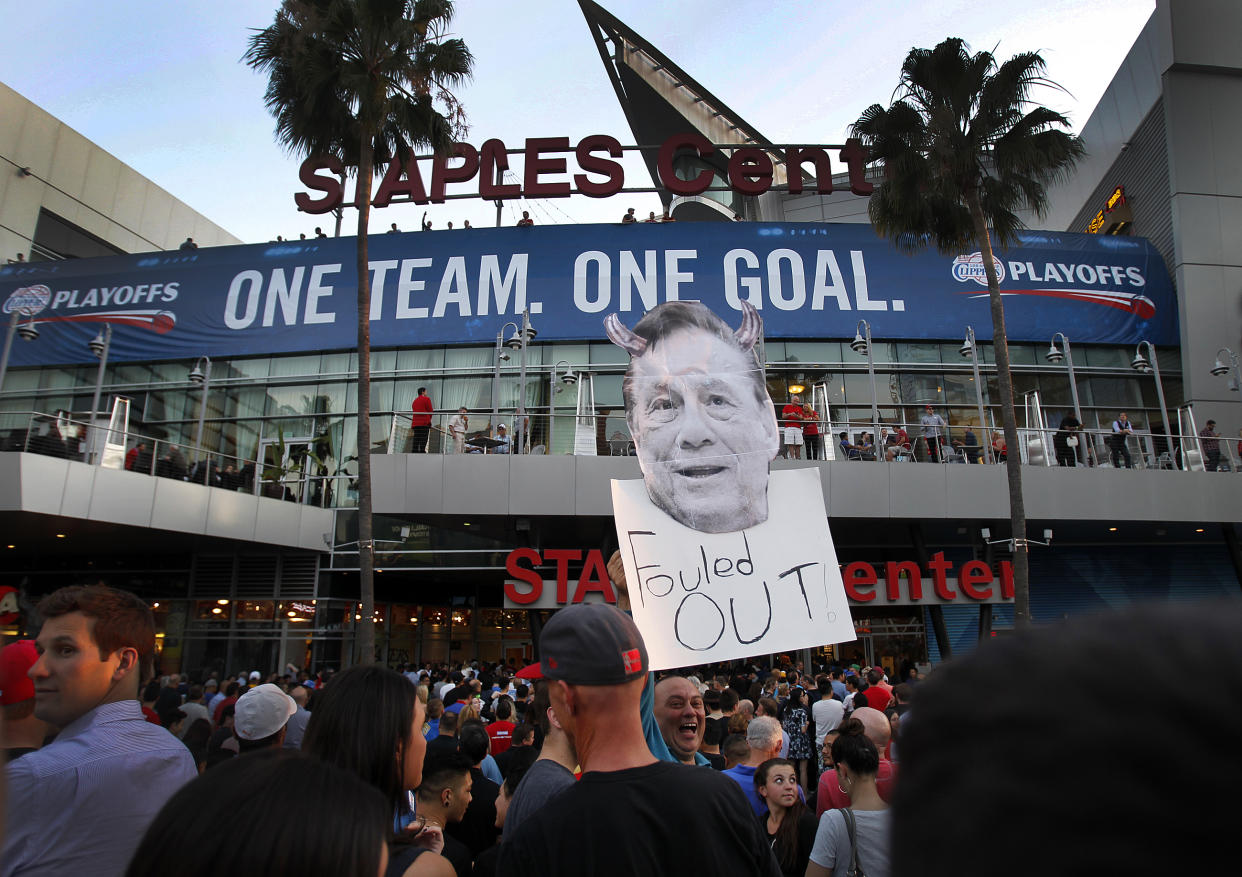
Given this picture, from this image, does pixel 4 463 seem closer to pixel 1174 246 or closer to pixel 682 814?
pixel 682 814

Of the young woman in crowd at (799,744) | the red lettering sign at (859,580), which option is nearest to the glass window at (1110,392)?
the red lettering sign at (859,580)

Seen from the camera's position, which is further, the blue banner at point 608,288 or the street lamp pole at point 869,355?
the blue banner at point 608,288

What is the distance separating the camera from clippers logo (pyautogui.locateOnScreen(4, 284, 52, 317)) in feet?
97.2

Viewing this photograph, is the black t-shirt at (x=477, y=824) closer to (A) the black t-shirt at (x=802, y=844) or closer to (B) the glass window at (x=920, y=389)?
(A) the black t-shirt at (x=802, y=844)

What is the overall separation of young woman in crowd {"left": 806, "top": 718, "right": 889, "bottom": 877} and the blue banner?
2280 centimetres

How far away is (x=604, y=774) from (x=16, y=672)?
3123 millimetres

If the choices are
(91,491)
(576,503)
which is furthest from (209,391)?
(576,503)

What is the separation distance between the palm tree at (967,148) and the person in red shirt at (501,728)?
10.6 metres

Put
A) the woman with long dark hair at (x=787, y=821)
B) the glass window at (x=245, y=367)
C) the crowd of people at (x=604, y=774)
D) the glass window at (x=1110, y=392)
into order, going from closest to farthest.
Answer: the crowd of people at (x=604, y=774)
the woman with long dark hair at (x=787, y=821)
the glass window at (x=1110, y=392)
the glass window at (x=245, y=367)

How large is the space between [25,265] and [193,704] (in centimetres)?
2882

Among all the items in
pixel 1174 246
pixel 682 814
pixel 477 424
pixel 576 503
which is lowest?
pixel 682 814

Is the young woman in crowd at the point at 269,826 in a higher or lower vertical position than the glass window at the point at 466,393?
lower

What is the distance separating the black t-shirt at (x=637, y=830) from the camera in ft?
6.86

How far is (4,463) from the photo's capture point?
55.7 feet
